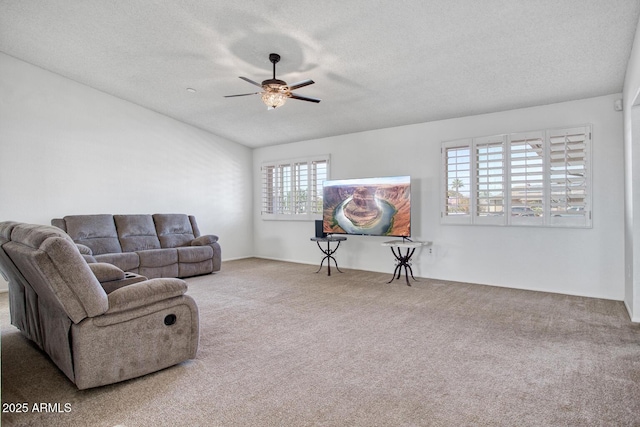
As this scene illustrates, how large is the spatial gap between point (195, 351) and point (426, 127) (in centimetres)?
473

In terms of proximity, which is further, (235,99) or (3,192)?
(235,99)

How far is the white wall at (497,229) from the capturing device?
4.37m

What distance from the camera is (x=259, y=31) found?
12.1 ft

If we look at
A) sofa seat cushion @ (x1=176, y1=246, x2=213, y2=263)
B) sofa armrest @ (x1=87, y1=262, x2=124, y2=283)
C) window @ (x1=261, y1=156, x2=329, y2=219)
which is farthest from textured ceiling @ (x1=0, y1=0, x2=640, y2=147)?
sofa armrest @ (x1=87, y1=262, x2=124, y2=283)

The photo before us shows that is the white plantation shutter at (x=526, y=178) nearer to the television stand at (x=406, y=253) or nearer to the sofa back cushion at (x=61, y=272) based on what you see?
the television stand at (x=406, y=253)

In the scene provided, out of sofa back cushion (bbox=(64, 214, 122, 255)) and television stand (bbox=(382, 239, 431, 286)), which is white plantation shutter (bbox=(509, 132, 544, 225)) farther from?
sofa back cushion (bbox=(64, 214, 122, 255))

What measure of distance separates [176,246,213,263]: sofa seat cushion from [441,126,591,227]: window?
391 centimetres

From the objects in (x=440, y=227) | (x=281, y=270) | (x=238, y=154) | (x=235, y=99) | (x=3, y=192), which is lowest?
(x=281, y=270)

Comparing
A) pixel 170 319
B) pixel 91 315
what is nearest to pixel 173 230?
pixel 170 319

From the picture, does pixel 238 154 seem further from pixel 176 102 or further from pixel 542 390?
pixel 542 390

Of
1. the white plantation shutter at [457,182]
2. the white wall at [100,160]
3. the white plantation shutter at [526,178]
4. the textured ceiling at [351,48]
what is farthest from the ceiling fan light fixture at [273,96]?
the white wall at [100,160]

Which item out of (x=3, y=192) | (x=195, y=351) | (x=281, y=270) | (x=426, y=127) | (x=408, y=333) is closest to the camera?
(x=195, y=351)

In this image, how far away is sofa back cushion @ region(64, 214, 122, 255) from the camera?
17.0ft

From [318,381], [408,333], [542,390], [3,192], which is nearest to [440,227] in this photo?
[408,333]
